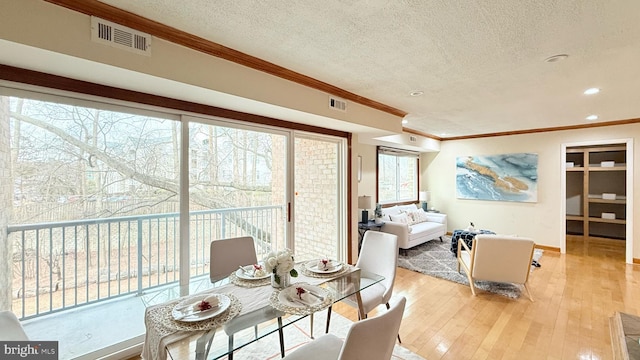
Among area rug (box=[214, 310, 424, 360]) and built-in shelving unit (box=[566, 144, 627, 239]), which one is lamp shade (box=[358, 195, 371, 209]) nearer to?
area rug (box=[214, 310, 424, 360])

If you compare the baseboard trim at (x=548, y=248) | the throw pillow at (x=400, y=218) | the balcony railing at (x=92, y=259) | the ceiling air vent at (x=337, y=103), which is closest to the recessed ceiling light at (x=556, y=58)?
the ceiling air vent at (x=337, y=103)

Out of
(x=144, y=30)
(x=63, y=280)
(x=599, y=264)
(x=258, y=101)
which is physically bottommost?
(x=599, y=264)

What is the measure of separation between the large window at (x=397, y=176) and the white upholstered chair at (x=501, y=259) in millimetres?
2578

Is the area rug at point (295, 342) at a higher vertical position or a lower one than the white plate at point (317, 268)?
lower

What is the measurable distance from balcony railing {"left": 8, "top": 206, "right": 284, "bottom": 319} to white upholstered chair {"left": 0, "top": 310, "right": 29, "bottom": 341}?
1.22 meters

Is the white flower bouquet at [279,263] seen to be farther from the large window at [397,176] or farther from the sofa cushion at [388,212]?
the large window at [397,176]

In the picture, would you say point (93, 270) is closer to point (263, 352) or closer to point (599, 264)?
point (263, 352)

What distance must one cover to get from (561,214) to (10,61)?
7400mm

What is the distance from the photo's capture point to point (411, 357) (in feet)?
6.87

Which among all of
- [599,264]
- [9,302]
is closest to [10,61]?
[9,302]

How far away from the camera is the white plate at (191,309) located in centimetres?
132

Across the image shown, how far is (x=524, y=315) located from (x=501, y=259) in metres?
0.60

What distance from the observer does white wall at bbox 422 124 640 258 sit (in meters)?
4.67

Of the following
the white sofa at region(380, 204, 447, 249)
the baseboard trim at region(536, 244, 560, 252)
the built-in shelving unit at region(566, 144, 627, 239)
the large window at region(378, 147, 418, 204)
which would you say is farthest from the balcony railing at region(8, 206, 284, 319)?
the built-in shelving unit at region(566, 144, 627, 239)
